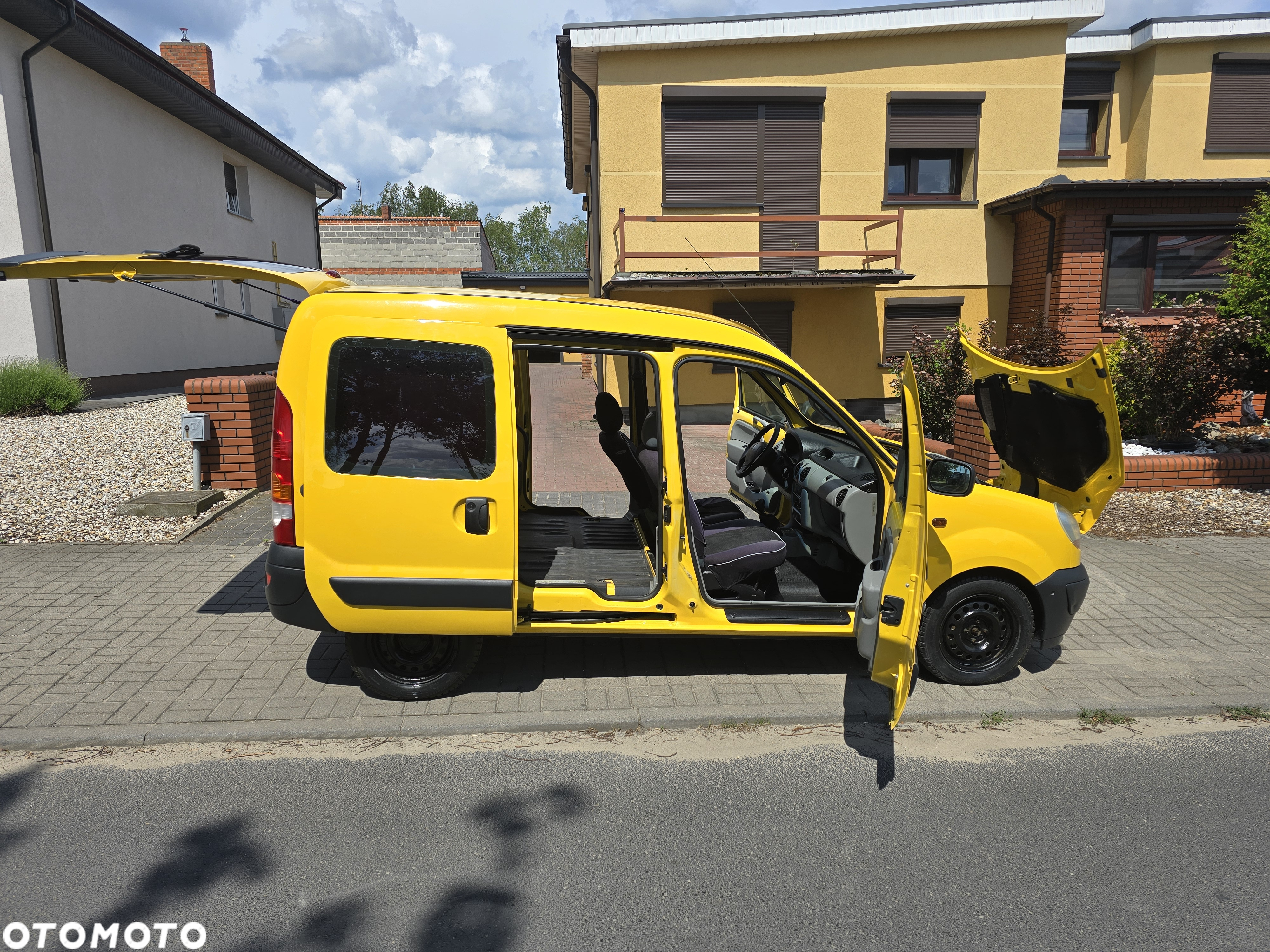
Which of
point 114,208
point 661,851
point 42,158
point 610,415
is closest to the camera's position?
point 661,851

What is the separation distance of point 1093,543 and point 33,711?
7.88m

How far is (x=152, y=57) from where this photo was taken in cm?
1412

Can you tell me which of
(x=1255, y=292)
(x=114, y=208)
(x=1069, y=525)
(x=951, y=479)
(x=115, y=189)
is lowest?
(x=1069, y=525)

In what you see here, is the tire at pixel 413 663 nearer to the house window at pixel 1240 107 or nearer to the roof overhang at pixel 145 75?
the roof overhang at pixel 145 75

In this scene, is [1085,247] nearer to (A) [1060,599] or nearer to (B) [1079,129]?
(B) [1079,129]

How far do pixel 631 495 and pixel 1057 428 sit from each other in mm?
2540

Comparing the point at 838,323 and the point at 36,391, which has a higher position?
the point at 838,323

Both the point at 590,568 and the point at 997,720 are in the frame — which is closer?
the point at 997,720

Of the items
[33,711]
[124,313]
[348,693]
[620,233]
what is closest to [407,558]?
[348,693]

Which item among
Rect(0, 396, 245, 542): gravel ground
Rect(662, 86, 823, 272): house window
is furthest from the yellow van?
Rect(662, 86, 823, 272): house window

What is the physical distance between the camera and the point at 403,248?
3456 centimetres

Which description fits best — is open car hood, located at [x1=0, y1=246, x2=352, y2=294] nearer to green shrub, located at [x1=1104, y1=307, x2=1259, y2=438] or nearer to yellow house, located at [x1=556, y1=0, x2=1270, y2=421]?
green shrub, located at [x1=1104, y1=307, x2=1259, y2=438]

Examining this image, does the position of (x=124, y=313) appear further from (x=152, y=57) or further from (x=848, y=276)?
(x=848, y=276)


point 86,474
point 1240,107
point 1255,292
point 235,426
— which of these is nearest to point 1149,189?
point 1240,107
